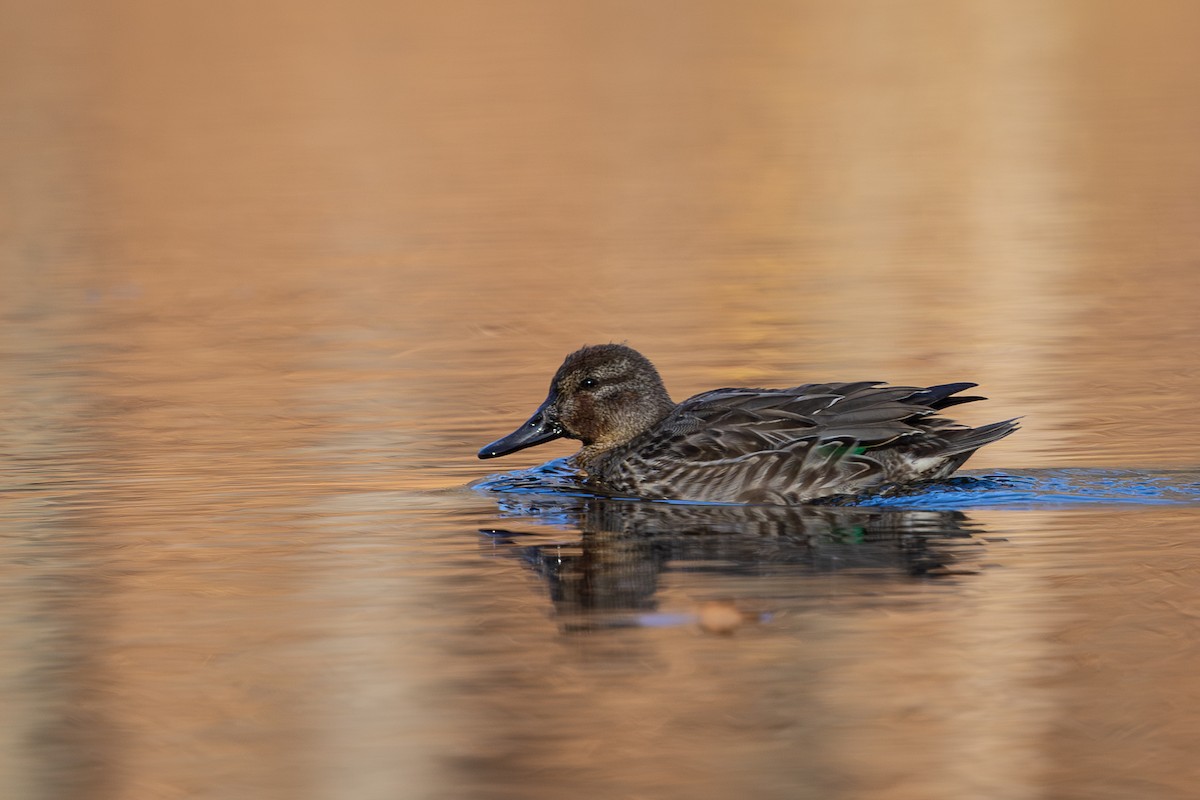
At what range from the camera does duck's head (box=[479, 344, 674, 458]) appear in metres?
12.3

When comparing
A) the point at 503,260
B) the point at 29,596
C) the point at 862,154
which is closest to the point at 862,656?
the point at 29,596

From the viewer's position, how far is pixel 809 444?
11.2 m

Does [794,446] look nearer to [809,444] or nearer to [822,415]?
[809,444]

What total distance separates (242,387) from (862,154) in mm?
15878

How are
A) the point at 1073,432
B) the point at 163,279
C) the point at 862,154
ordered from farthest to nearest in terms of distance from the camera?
the point at 862,154
the point at 163,279
the point at 1073,432

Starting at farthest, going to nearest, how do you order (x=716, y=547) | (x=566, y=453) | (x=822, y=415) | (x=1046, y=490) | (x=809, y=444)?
1. (x=566, y=453)
2. (x=822, y=415)
3. (x=809, y=444)
4. (x=1046, y=490)
5. (x=716, y=547)

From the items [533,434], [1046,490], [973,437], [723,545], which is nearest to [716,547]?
[723,545]

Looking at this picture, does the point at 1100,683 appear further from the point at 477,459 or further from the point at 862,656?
the point at 477,459

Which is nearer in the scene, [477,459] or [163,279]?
[477,459]

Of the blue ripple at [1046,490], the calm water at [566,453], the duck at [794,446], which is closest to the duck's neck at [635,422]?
the duck at [794,446]

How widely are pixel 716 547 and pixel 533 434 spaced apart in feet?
8.13

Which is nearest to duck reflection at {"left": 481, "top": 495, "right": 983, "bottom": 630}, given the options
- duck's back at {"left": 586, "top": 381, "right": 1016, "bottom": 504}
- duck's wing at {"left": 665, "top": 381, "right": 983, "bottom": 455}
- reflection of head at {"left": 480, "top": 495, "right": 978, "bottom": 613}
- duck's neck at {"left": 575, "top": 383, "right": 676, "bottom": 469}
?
reflection of head at {"left": 480, "top": 495, "right": 978, "bottom": 613}

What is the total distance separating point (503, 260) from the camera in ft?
71.0

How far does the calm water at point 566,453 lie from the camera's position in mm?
7141
